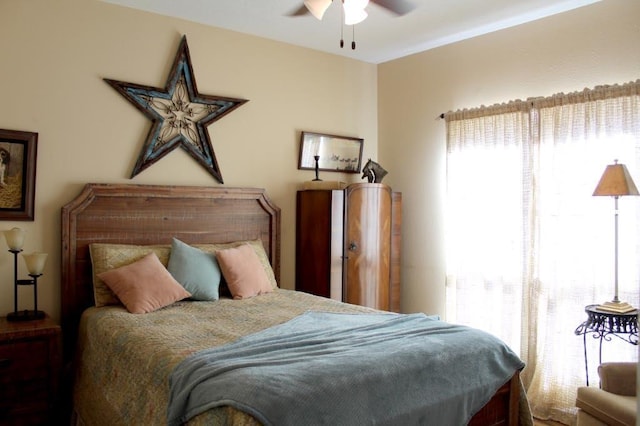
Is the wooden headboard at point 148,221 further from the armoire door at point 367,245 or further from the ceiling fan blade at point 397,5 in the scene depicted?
the ceiling fan blade at point 397,5

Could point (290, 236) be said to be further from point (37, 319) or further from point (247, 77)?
point (37, 319)

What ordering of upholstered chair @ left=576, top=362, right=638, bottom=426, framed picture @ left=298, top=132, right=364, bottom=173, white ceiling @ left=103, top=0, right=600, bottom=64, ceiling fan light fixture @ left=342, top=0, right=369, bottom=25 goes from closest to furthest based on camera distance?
upholstered chair @ left=576, top=362, right=638, bottom=426
ceiling fan light fixture @ left=342, top=0, right=369, bottom=25
white ceiling @ left=103, top=0, right=600, bottom=64
framed picture @ left=298, top=132, right=364, bottom=173

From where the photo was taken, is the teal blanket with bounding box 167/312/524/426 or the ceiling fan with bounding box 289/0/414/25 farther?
the ceiling fan with bounding box 289/0/414/25

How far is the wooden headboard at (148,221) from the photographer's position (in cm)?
334

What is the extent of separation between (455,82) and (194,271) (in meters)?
2.57

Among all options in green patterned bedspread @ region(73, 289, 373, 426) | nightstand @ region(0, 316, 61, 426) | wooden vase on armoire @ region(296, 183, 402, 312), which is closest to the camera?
green patterned bedspread @ region(73, 289, 373, 426)

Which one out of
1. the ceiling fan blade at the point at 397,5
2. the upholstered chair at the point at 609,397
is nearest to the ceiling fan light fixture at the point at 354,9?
the ceiling fan blade at the point at 397,5

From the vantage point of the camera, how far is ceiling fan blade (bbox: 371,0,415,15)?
11.4 ft

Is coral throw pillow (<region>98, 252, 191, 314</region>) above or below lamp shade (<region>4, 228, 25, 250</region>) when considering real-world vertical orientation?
below

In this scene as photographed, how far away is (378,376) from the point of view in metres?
2.03

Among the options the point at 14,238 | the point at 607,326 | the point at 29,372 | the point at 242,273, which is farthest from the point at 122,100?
the point at 607,326

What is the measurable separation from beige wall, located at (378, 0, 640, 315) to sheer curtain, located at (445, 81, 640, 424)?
0.55 ft

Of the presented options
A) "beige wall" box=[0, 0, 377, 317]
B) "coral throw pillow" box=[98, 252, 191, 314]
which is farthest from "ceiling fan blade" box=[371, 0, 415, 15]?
"coral throw pillow" box=[98, 252, 191, 314]

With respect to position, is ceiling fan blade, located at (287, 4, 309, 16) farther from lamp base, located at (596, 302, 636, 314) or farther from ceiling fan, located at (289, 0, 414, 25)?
lamp base, located at (596, 302, 636, 314)
